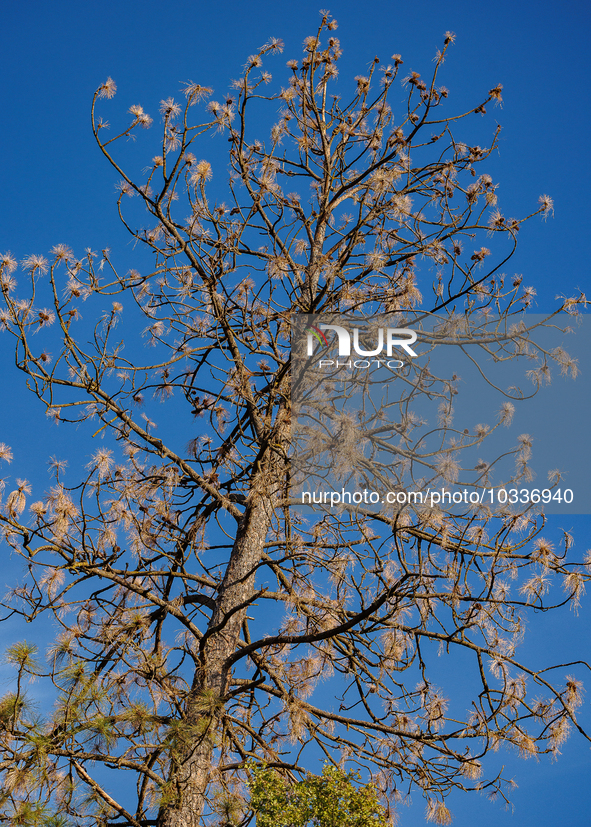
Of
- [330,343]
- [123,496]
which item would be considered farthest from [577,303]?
[123,496]

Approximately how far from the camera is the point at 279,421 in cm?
560

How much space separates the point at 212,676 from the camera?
17.2 feet

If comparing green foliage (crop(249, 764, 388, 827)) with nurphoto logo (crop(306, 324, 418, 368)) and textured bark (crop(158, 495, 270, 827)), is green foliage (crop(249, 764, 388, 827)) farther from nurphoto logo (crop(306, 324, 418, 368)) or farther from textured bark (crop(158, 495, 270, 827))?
nurphoto logo (crop(306, 324, 418, 368))

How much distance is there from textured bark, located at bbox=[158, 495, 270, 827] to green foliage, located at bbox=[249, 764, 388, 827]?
18.7 inches

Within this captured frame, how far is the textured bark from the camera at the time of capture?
4605 mm

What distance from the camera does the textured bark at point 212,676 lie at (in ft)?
15.1

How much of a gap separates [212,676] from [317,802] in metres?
1.29

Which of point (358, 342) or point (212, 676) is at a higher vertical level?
point (358, 342)

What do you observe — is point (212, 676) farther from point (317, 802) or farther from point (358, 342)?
point (358, 342)

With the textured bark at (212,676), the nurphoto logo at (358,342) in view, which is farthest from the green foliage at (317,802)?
the nurphoto logo at (358,342)

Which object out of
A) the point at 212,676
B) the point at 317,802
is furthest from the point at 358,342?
the point at 317,802

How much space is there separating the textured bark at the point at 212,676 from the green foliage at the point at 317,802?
1.56 feet

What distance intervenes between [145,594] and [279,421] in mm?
1672

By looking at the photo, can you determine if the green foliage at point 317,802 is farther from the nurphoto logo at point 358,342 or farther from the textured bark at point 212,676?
the nurphoto logo at point 358,342
